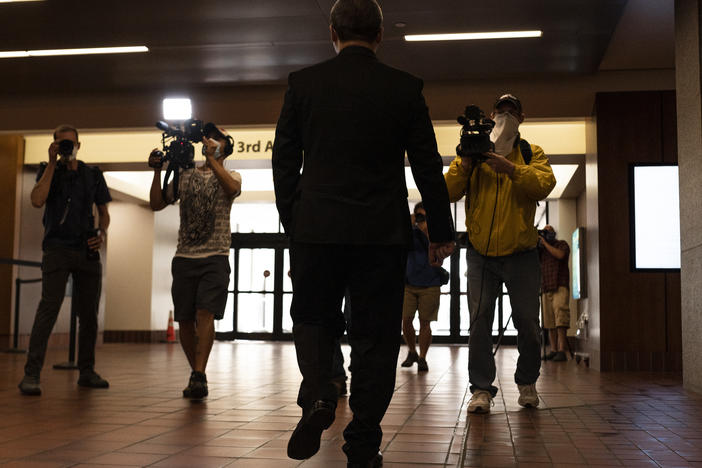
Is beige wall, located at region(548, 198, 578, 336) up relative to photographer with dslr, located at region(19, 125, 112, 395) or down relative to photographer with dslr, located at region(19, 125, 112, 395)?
up

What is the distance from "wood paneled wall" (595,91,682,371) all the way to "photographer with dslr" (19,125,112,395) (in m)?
4.87

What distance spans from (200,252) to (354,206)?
2.49 metres

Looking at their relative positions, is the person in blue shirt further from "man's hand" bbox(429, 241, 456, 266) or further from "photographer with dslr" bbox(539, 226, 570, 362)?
"man's hand" bbox(429, 241, 456, 266)

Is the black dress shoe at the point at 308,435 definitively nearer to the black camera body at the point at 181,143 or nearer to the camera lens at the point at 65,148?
the black camera body at the point at 181,143

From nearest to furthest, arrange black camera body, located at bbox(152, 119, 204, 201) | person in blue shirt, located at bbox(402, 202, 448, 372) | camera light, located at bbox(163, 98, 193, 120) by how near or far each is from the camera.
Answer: black camera body, located at bbox(152, 119, 204, 201), camera light, located at bbox(163, 98, 193, 120), person in blue shirt, located at bbox(402, 202, 448, 372)

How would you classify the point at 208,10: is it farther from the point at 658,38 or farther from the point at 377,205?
the point at 377,205

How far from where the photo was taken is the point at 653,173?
25.6 feet

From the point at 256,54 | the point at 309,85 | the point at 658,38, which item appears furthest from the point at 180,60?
the point at 309,85

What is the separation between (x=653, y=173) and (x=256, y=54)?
13.2 feet

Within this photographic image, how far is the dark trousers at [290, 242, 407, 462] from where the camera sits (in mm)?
2258

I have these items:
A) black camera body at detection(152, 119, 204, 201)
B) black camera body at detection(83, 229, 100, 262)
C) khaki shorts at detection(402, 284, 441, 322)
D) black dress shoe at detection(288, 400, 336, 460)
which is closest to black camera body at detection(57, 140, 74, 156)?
black camera body at detection(83, 229, 100, 262)

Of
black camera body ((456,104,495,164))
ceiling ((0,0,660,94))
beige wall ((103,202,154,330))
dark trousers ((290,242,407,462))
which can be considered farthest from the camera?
beige wall ((103,202,154,330))

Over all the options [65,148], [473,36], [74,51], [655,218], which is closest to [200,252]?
[65,148]

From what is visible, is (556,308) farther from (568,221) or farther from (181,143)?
(181,143)
